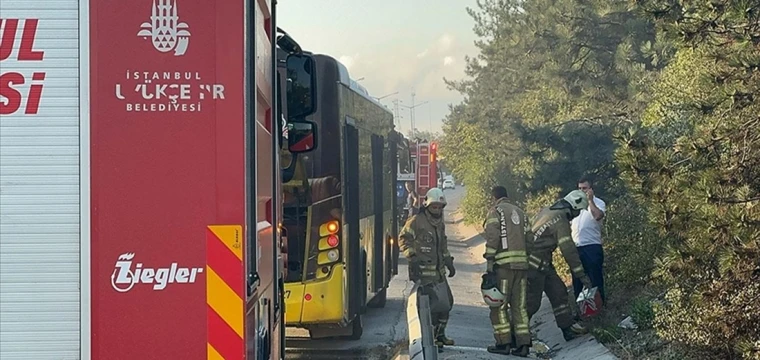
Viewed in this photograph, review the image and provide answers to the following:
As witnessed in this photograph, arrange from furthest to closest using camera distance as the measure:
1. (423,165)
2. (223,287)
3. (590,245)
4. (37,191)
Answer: (423,165)
(590,245)
(223,287)
(37,191)

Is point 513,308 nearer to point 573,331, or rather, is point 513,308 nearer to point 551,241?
point 551,241

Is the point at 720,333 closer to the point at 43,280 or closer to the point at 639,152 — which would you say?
the point at 639,152

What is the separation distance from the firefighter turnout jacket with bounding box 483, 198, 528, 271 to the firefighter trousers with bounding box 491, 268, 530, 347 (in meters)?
0.12

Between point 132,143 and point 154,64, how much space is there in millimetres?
299

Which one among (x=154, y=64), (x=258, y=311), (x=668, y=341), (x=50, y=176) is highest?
(x=154, y=64)

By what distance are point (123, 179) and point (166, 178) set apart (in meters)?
0.15

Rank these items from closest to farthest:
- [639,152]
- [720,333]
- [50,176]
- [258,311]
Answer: [50,176], [258,311], [639,152], [720,333]

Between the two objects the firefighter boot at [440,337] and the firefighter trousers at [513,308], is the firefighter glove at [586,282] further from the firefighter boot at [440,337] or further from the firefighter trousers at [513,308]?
the firefighter boot at [440,337]

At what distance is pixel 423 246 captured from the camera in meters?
9.93

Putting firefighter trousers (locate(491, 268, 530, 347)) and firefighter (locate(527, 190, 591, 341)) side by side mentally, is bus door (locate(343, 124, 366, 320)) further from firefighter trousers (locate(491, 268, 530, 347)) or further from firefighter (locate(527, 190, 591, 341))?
firefighter (locate(527, 190, 591, 341))

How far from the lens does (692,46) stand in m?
6.74

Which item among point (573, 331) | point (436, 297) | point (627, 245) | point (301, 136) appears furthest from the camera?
point (627, 245)

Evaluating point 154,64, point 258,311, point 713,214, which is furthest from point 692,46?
point 154,64

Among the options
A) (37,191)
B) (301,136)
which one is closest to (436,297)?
(301,136)
